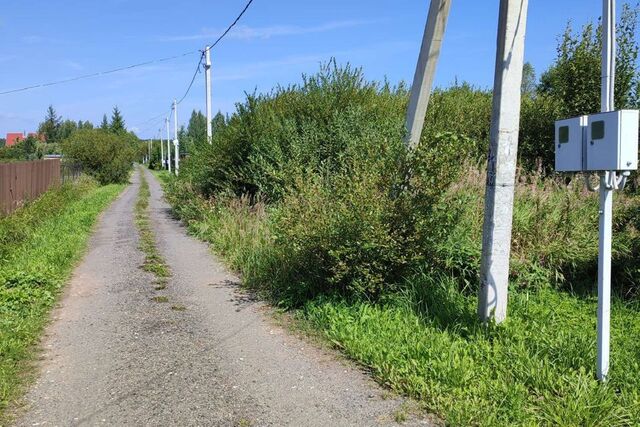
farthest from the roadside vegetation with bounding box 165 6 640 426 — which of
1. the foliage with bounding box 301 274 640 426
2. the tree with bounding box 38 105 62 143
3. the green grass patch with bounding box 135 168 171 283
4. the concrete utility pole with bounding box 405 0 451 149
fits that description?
the tree with bounding box 38 105 62 143

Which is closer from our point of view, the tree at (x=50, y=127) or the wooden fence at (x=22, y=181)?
the wooden fence at (x=22, y=181)

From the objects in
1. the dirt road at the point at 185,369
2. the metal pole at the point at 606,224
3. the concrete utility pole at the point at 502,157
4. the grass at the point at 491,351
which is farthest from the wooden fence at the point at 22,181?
the metal pole at the point at 606,224

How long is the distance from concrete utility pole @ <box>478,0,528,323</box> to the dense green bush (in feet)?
138

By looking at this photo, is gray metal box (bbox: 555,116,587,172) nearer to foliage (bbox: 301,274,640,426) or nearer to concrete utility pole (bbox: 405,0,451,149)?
foliage (bbox: 301,274,640,426)

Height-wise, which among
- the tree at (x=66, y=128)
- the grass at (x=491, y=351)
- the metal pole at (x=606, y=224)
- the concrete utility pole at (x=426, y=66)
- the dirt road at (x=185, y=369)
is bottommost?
the dirt road at (x=185, y=369)

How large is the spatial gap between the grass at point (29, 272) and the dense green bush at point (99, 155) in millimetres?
26985

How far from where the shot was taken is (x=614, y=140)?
3.80 meters

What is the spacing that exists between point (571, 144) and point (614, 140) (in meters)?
0.38

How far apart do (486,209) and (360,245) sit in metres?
1.40

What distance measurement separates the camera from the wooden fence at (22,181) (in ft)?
49.4

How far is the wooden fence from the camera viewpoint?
15059 mm

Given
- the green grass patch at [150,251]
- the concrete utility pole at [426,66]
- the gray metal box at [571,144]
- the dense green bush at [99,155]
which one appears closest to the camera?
the gray metal box at [571,144]

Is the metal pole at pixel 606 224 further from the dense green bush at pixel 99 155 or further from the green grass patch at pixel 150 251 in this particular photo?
the dense green bush at pixel 99 155

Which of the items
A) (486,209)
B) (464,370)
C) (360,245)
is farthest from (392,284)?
(464,370)
